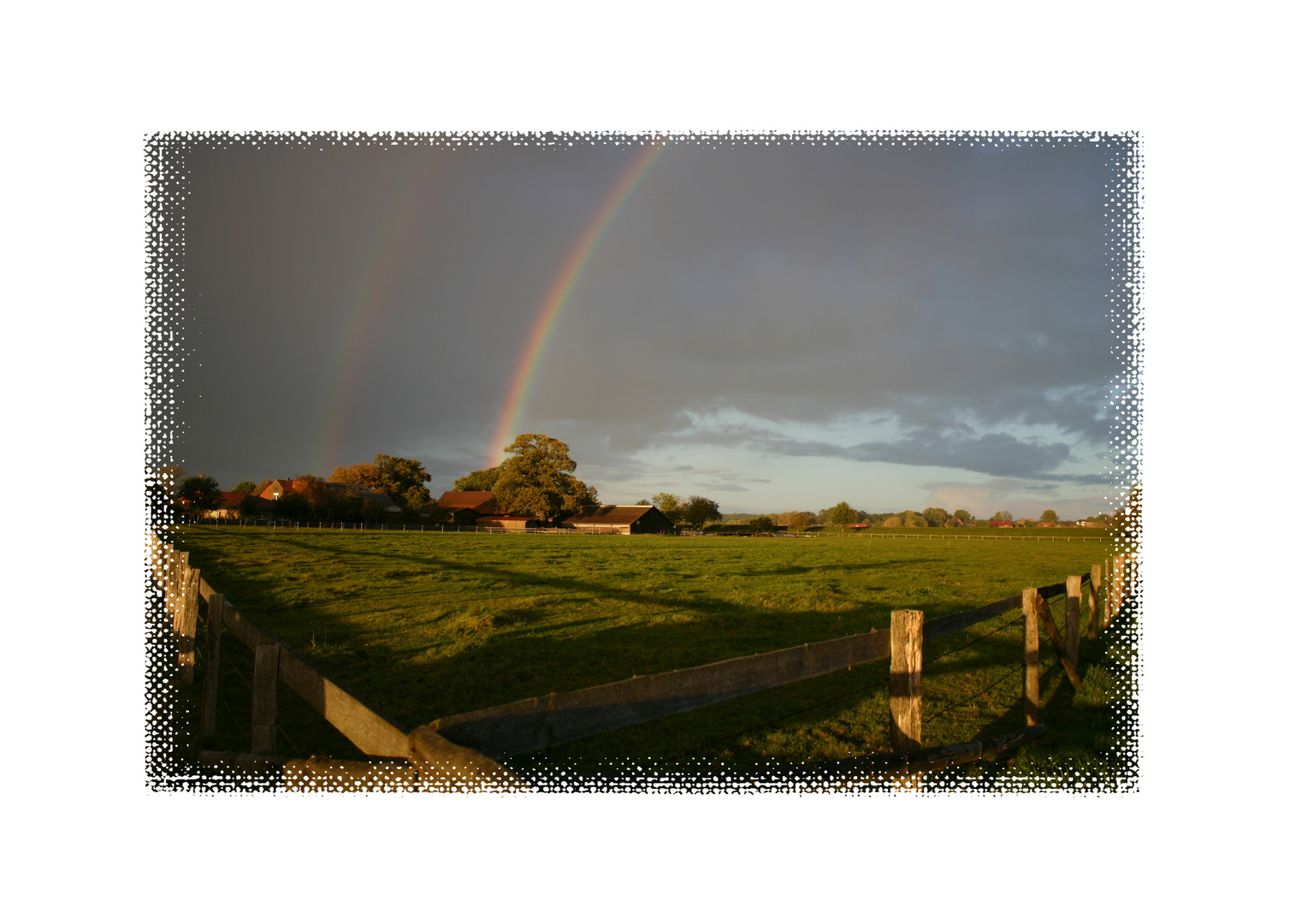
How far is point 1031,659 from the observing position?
561 centimetres

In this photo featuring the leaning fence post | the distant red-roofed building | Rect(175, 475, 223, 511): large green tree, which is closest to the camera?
the leaning fence post

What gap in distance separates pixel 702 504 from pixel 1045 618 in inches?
3950

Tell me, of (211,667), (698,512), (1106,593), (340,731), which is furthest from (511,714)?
(698,512)

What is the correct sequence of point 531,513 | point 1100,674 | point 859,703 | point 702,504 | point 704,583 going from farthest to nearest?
point 702,504, point 531,513, point 704,583, point 1100,674, point 859,703

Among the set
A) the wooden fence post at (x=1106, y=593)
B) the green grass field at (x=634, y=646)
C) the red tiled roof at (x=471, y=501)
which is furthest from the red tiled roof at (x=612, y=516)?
the wooden fence post at (x=1106, y=593)

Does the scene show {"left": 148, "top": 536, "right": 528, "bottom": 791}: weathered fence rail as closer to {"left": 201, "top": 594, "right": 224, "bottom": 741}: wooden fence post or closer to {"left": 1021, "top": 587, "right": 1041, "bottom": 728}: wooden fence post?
{"left": 201, "top": 594, "right": 224, "bottom": 741}: wooden fence post

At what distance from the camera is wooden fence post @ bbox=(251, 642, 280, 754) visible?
3.59 meters

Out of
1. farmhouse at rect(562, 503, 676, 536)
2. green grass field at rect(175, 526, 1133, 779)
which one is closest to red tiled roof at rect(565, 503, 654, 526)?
farmhouse at rect(562, 503, 676, 536)

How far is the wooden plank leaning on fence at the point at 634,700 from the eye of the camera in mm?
2270

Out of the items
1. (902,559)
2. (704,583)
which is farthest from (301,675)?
(902,559)

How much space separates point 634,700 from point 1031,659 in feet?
15.4

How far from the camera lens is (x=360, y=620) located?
35.7 ft

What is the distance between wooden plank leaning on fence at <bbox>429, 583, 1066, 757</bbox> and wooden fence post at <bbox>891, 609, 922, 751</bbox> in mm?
97

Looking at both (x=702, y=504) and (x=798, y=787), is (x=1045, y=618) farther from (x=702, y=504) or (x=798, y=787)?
Answer: (x=702, y=504)
